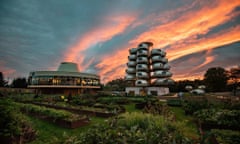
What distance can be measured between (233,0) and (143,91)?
34.4 m

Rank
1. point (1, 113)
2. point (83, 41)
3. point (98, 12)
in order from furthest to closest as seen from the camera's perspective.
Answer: point (83, 41), point (98, 12), point (1, 113)

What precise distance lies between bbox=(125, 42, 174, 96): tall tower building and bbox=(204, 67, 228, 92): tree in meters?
13.9

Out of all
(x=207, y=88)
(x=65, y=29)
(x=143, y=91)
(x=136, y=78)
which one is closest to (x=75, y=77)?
(x=136, y=78)

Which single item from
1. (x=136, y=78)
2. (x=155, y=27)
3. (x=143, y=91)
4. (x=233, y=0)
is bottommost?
(x=143, y=91)

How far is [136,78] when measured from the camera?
4262cm

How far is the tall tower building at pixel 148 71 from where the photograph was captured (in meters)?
38.0

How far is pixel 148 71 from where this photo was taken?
44125 millimetres

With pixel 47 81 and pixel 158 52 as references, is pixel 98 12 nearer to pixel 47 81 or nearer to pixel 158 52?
pixel 158 52

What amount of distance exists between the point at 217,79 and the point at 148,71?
2181 cm

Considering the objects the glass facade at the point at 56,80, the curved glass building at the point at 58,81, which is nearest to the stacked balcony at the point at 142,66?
the curved glass building at the point at 58,81

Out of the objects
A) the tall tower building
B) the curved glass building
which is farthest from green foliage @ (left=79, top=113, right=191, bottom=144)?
the curved glass building

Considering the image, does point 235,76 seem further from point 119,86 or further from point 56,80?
point 56,80

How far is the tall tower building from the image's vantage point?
3804cm

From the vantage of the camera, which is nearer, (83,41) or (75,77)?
(83,41)
